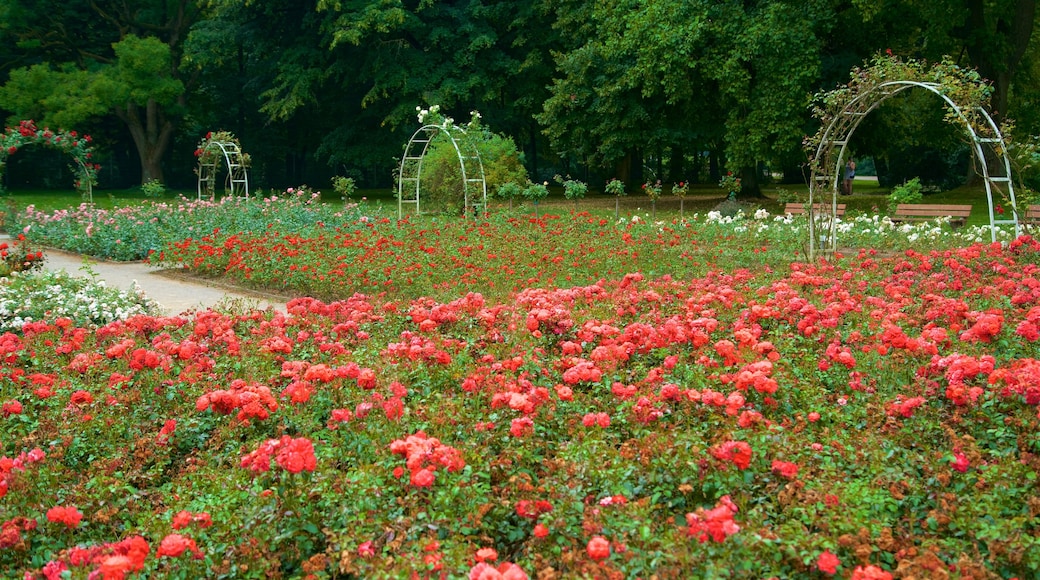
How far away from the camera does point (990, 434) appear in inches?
129

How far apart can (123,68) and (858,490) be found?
99.9ft

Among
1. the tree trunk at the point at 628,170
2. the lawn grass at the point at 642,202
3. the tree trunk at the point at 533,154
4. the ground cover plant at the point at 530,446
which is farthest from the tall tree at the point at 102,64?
the ground cover plant at the point at 530,446

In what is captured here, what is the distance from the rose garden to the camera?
2531 mm

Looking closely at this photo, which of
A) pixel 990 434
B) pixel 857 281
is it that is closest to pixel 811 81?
pixel 857 281

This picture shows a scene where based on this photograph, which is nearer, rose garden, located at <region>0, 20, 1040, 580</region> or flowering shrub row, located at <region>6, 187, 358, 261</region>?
rose garden, located at <region>0, 20, 1040, 580</region>

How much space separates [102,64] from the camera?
30812 mm

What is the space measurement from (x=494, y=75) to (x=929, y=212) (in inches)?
666

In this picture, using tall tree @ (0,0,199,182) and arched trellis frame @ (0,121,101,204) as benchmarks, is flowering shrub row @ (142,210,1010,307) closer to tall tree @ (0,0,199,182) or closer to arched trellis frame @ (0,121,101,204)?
arched trellis frame @ (0,121,101,204)

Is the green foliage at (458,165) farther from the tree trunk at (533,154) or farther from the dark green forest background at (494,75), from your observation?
the tree trunk at (533,154)

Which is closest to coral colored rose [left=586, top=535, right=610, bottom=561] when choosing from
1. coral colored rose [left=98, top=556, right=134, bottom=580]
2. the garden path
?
coral colored rose [left=98, top=556, right=134, bottom=580]

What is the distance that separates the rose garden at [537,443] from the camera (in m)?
2.53

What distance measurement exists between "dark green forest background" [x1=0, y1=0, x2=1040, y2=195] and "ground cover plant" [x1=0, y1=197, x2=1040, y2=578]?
16230 mm

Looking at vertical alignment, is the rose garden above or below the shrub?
below

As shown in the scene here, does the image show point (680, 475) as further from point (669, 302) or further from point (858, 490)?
point (669, 302)
